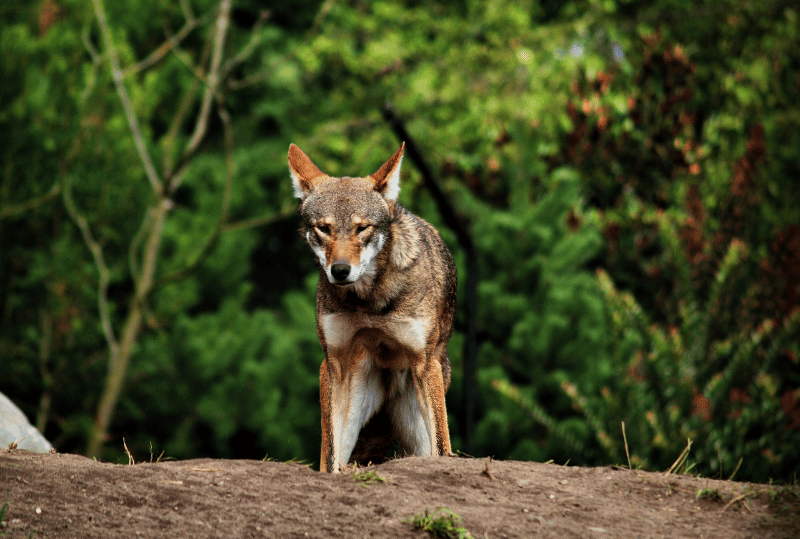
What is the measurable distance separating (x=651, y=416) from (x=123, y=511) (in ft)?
20.1

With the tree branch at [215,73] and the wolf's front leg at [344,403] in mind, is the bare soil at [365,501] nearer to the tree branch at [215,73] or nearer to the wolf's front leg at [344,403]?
the wolf's front leg at [344,403]

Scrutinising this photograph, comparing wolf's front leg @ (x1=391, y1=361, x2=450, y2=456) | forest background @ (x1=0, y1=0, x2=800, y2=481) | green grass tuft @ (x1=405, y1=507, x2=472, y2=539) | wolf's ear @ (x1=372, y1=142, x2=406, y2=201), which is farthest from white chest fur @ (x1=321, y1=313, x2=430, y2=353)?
forest background @ (x1=0, y1=0, x2=800, y2=481)

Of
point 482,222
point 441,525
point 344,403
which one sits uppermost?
point 482,222

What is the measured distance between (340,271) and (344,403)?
112cm

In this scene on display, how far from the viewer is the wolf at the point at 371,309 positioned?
461 centimetres

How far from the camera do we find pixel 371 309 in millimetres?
4750

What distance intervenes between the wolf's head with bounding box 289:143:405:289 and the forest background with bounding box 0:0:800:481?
401cm

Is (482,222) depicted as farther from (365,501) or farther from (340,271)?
(365,501)

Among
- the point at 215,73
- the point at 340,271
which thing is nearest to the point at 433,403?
the point at 340,271

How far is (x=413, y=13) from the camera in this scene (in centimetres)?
1767

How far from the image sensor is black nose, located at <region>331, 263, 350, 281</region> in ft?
14.0

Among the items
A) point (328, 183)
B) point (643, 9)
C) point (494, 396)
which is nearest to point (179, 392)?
point (494, 396)

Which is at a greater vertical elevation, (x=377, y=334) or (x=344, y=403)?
(x=377, y=334)

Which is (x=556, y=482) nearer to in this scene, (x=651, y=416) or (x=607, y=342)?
(x=651, y=416)
